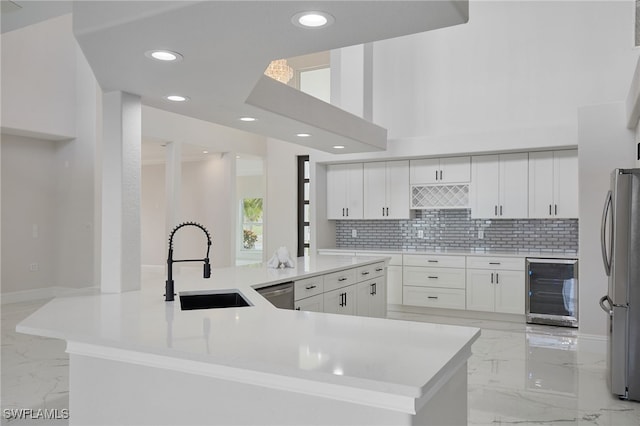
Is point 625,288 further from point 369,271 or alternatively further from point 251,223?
point 251,223

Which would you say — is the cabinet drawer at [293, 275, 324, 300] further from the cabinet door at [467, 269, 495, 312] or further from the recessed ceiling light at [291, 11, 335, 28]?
the cabinet door at [467, 269, 495, 312]

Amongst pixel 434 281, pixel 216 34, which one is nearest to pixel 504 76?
pixel 434 281

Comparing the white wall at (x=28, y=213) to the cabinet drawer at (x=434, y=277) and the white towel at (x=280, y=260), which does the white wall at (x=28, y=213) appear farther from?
the cabinet drawer at (x=434, y=277)

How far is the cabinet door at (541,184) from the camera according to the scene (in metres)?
6.14

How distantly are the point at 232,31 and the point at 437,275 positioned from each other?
5109 mm

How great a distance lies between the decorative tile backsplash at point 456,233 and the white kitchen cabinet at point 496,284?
625 millimetres

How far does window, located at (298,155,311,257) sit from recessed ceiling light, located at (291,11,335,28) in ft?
25.1

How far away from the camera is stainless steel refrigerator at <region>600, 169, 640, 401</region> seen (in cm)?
349

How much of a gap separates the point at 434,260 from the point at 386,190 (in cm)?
131

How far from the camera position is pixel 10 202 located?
24.0 feet

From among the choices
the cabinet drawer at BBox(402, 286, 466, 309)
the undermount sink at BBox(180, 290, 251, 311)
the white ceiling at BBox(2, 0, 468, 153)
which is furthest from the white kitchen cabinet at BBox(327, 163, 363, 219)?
the undermount sink at BBox(180, 290, 251, 311)

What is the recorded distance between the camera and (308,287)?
13.5 feet

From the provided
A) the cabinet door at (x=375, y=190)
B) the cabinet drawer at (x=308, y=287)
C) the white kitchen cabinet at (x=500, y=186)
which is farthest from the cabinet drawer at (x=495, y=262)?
the cabinet drawer at (x=308, y=287)

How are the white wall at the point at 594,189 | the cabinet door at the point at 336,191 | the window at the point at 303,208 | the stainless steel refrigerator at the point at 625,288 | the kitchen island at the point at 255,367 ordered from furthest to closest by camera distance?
the window at the point at 303,208
the cabinet door at the point at 336,191
the white wall at the point at 594,189
the stainless steel refrigerator at the point at 625,288
the kitchen island at the point at 255,367
